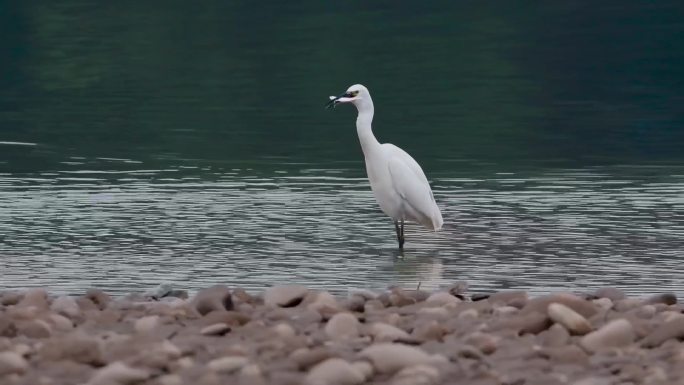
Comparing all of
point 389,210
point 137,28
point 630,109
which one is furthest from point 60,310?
point 137,28

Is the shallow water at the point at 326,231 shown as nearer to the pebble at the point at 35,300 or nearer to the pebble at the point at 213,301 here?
the pebble at the point at 35,300

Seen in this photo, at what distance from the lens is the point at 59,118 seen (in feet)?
77.6

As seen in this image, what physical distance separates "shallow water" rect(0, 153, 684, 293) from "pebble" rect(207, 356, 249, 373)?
4.23m

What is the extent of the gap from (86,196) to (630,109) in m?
10.9

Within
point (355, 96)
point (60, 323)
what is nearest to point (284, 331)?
point (60, 323)

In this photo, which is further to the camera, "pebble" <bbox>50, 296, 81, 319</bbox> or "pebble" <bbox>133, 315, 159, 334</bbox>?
"pebble" <bbox>50, 296, 81, 319</bbox>

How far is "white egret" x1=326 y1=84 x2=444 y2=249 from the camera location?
1353 cm

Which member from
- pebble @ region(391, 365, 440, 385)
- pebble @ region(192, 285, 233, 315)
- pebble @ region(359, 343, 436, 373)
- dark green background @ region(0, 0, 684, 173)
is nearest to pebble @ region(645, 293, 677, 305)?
pebble @ region(192, 285, 233, 315)

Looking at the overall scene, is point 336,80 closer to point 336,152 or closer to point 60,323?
point 336,152

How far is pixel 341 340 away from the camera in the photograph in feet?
25.4

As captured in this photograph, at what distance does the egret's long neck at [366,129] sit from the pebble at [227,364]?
7.01 metres

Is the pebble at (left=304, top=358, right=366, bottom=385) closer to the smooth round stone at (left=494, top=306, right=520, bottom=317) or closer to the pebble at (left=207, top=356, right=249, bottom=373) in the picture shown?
the pebble at (left=207, top=356, right=249, bottom=373)

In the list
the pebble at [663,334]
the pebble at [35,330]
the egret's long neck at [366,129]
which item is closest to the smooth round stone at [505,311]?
the pebble at [663,334]

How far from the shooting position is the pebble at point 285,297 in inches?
357
